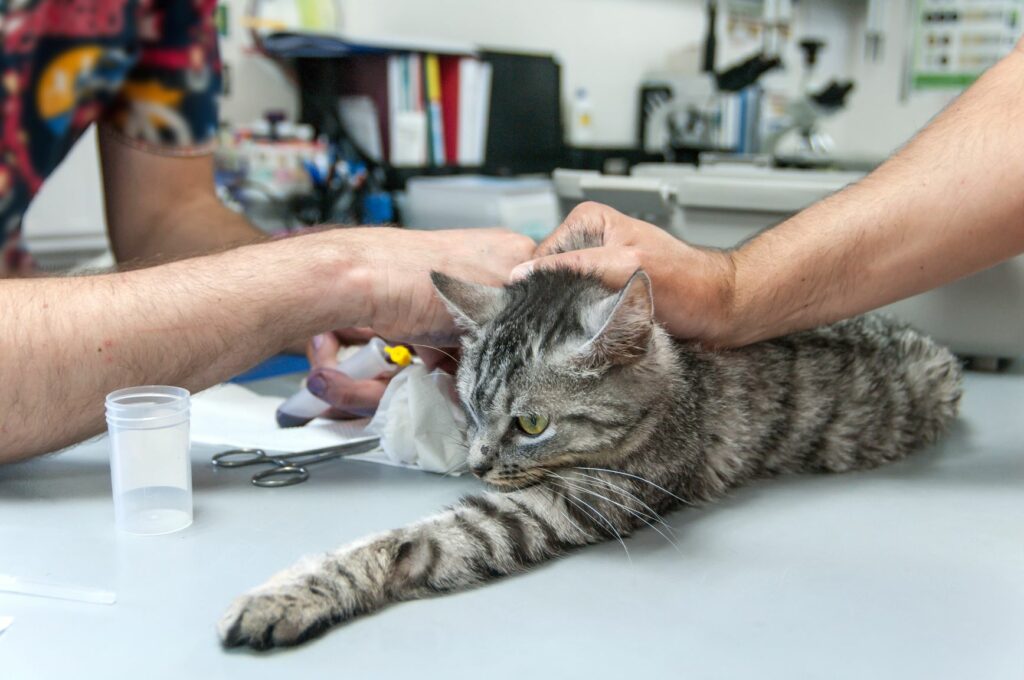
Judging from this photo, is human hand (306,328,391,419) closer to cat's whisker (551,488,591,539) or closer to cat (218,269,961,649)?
cat (218,269,961,649)

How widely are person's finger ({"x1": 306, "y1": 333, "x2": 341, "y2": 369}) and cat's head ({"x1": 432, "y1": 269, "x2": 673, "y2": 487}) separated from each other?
1.25 feet

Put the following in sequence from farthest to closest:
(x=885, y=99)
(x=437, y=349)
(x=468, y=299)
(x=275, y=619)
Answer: (x=885, y=99)
(x=437, y=349)
(x=468, y=299)
(x=275, y=619)

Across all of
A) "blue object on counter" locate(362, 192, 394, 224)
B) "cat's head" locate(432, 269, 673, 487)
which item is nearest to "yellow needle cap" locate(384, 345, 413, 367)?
"cat's head" locate(432, 269, 673, 487)

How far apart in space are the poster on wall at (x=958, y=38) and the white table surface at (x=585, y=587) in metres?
3.26

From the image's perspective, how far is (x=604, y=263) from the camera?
0.91 meters

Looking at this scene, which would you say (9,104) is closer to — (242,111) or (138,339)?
(138,339)

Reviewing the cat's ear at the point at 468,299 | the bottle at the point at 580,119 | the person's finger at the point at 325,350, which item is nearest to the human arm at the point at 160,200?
the person's finger at the point at 325,350

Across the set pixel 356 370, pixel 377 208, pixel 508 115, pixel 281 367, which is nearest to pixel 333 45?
pixel 377 208

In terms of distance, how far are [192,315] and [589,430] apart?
0.43 metres

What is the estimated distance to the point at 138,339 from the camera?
878 mm

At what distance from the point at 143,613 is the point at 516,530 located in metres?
0.31

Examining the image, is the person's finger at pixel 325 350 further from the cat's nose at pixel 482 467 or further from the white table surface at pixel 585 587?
the cat's nose at pixel 482 467

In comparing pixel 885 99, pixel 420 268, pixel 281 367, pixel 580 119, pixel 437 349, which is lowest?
pixel 281 367

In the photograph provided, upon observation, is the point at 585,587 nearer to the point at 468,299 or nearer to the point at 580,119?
the point at 468,299
